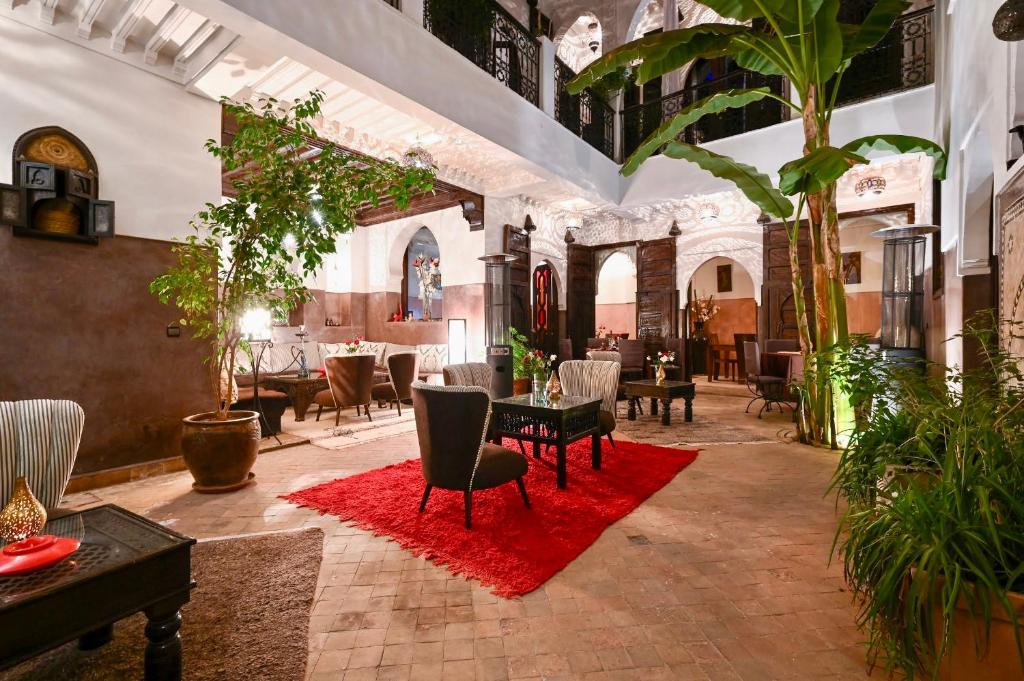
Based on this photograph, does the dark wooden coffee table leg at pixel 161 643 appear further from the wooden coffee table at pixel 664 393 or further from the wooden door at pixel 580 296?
the wooden door at pixel 580 296

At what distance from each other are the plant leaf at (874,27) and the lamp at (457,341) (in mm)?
6118

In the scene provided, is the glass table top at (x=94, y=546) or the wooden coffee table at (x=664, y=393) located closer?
the glass table top at (x=94, y=546)

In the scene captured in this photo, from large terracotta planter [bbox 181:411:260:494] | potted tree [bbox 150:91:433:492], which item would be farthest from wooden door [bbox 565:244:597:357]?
large terracotta planter [bbox 181:411:260:494]

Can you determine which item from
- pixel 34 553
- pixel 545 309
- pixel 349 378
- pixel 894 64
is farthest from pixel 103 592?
pixel 894 64

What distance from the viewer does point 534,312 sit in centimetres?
1020

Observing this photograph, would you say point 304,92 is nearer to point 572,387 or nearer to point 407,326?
point 572,387

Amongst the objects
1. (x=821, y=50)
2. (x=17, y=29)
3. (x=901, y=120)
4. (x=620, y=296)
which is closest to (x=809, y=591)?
(x=821, y=50)

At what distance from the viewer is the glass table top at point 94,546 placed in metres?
1.45

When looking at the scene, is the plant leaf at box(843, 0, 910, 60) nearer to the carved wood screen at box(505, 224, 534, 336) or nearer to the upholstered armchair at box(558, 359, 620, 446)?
the upholstered armchair at box(558, 359, 620, 446)

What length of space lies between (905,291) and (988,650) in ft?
16.9

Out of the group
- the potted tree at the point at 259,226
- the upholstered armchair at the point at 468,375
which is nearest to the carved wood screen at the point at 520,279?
the upholstered armchair at the point at 468,375

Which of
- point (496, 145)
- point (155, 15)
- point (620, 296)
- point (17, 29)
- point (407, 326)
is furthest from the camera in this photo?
point (620, 296)

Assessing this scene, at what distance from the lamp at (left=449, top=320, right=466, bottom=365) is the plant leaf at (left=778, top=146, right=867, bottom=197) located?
568cm

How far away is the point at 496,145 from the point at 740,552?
208 inches
